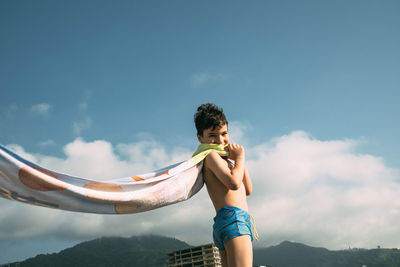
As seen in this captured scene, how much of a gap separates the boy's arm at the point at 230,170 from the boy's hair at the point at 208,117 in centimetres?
37

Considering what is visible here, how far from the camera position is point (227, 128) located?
398 centimetres

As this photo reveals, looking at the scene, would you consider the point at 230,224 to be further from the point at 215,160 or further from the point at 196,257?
the point at 196,257

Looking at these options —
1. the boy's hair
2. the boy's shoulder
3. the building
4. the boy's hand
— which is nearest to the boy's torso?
the boy's shoulder

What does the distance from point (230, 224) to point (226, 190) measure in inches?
15.5

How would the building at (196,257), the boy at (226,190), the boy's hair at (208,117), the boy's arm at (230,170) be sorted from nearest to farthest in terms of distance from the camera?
the boy at (226,190), the boy's arm at (230,170), the boy's hair at (208,117), the building at (196,257)

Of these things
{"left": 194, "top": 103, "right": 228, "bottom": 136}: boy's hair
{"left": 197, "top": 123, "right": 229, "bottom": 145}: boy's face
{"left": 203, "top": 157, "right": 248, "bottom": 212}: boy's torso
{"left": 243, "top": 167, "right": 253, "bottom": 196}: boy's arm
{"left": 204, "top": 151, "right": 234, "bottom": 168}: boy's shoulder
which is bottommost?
{"left": 203, "top": 157, "right": 248, "bottom": 212}: boy's torso

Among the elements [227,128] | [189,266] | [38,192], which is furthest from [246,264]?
[189,266]

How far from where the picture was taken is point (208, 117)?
3838mm

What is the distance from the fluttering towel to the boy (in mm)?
156

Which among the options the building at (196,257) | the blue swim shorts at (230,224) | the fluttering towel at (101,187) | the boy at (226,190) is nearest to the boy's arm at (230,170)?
the boy at (226,190)

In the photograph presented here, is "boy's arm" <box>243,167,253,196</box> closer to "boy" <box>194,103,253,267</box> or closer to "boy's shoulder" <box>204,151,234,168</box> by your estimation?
"boy" <box>194,103,253,267</box>

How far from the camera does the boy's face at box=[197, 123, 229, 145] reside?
384cm

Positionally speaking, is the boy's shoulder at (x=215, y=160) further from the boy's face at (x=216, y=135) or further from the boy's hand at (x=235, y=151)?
the boy's face at (x=216, y=135)

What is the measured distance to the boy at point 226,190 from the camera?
3.12 meters
